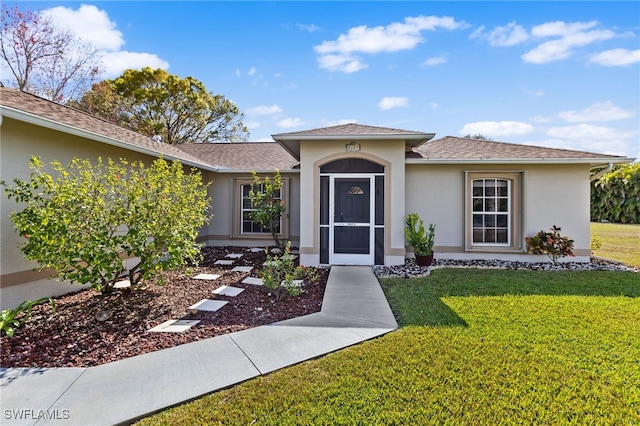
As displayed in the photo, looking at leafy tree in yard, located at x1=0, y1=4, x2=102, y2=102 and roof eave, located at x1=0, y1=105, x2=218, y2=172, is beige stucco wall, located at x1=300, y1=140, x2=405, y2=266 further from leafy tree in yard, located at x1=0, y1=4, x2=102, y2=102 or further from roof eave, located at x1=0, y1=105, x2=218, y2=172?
leafy tree in yard, located at x1=0, y1=4, x2=102, y2=102

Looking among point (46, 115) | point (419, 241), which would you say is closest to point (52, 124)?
point (46, 115)

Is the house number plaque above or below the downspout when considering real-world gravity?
above

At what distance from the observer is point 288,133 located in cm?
819

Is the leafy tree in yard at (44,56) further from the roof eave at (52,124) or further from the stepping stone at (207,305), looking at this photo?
the stepping stone at (207,305)

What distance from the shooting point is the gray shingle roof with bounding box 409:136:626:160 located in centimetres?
893

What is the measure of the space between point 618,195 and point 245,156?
26.1 m

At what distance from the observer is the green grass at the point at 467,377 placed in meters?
2.74

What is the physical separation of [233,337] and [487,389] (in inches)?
126

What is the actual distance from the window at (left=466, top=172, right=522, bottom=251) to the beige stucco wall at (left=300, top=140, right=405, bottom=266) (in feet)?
8.39

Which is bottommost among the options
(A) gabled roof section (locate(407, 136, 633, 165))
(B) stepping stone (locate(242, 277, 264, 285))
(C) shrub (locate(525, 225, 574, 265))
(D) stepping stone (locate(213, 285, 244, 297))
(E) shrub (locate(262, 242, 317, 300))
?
(D) stepping stone (locate(213, 285, 244, 297))

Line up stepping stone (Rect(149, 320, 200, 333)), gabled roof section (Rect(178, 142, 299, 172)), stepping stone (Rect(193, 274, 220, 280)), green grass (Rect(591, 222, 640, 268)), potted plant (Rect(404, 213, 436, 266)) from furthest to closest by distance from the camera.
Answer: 1. gabled roof section (Rect(178, 142, 299, 172))
2. green grass (Rect(591, 222, 640, 268))
3. potted plant (Rect(404, 213, 436, 266))
4. stepping stone (Rect(193, 274, 220, 280))
5. stepping stone (Rect(149, 320, 200, 333))

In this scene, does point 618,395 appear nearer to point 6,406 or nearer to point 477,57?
point 6,406

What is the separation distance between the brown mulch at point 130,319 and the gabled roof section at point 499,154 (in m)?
5.55

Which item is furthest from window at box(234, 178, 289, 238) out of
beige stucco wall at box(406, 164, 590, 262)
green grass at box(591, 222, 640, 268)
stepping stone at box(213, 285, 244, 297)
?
green grass at box(591, 222, 640, 268)
